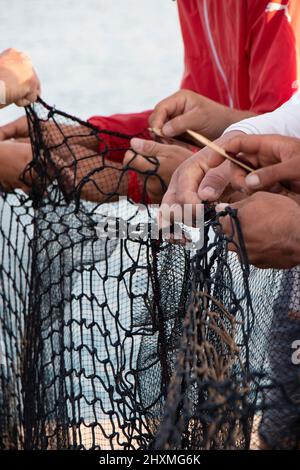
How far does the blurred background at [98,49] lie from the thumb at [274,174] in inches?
73.7

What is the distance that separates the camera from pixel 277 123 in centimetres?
92

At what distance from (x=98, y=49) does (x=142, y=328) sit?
2.56 meters

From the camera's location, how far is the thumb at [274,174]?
2.66 ft

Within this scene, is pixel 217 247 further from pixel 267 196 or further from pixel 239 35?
pixel 239 35

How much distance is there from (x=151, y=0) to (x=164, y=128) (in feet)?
9.47

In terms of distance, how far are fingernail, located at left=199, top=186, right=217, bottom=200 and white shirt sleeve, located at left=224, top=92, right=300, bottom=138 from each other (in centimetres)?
11

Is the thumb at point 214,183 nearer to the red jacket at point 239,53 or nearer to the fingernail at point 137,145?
the fingernail at point 137,145

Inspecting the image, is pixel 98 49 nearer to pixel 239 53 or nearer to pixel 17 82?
pixel 239 53

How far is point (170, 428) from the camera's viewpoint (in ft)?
1.64

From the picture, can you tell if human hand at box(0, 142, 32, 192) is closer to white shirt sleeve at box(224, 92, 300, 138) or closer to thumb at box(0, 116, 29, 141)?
thumb at box(0, 116, 29, 141)
